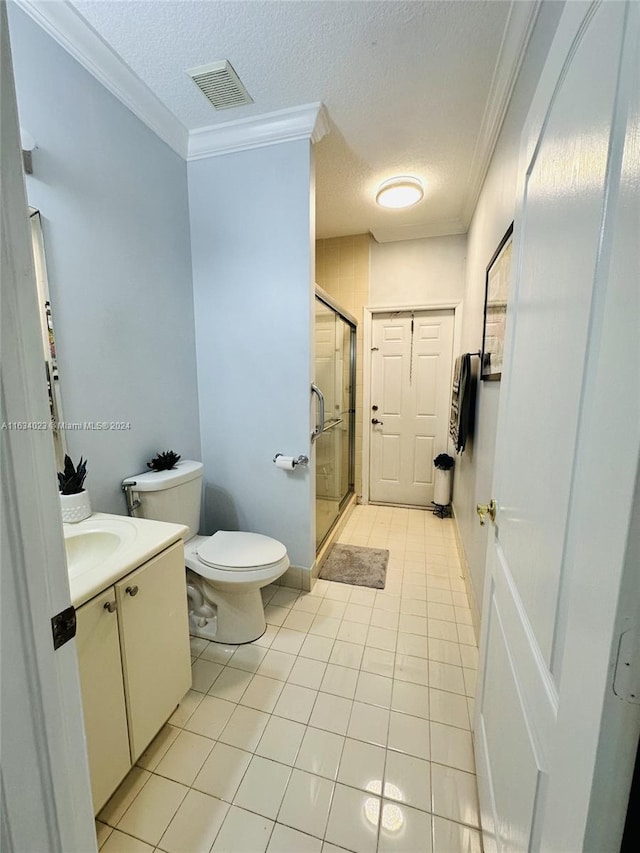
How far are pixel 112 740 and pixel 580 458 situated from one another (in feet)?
4.61

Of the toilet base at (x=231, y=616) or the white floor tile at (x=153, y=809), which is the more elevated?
the toilet base at (x=231, y=616)

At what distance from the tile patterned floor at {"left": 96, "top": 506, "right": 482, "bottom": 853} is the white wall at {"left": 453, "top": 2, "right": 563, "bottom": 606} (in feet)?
1.68

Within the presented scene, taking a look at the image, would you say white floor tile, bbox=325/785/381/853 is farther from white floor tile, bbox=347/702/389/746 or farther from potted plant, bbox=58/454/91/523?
potted plant, bbox=58/454/91/523

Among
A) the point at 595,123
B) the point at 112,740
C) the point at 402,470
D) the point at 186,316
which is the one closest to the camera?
the point at 595,123

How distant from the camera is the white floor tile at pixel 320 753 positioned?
1.17 meters

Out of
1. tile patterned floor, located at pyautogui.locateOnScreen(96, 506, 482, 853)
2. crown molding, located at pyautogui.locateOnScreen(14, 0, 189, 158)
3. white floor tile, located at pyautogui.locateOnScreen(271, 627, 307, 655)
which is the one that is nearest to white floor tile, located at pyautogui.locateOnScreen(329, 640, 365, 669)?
tile patterned floor, located at pyautogui.locateOnScreen(96, 506, 482, 853)

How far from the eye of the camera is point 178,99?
1.68 meters

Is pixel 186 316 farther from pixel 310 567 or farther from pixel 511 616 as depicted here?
pixel 511 616

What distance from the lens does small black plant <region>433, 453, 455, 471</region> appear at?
3.23 meters

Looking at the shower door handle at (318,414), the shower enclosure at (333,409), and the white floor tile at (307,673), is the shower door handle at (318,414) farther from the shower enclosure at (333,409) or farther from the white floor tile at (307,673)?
the white floor tile at (307,673)

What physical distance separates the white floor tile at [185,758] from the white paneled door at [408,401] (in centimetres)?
260

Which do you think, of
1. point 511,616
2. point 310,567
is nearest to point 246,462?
point 310,567

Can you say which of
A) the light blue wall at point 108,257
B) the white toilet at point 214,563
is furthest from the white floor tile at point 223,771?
the light blue wall at point 108,257

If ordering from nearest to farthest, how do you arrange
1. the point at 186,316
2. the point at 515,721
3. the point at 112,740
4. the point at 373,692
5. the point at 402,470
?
the point at 515,721 < the point at 112,740 < the point at 373,692 < the point at 186,316 < the point at 402,470
